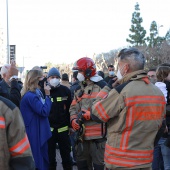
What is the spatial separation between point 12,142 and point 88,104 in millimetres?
2643

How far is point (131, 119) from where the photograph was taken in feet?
11.2

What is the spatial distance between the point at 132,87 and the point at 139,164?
34.0 inches

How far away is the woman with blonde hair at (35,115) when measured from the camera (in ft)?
16.8

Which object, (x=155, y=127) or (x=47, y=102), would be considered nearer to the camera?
(x=155, y=127)

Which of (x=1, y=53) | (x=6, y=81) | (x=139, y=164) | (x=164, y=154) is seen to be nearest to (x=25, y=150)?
(x=139, y=164)

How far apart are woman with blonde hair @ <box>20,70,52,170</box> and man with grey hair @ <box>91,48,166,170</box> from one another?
1.76 metres

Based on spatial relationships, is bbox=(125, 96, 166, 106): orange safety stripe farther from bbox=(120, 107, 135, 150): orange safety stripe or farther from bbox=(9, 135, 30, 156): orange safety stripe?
bbox=(9, 135, 30, 156): orange safety stripe

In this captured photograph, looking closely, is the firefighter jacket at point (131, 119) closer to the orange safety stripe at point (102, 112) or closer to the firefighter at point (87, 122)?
the orange safety stripe at point (102, 112)

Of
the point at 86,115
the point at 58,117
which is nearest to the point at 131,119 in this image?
the point at 86,115

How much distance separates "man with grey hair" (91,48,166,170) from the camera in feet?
11.2

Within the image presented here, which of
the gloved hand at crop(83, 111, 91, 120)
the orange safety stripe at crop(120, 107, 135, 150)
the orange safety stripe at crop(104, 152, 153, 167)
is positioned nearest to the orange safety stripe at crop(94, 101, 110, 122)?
the orange safety stripe at crop(120, 107, 135, 150)

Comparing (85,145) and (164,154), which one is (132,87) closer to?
(85,145)

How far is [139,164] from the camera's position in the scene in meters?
3.45

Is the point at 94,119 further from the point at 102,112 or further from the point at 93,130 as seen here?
the point at 93,130
